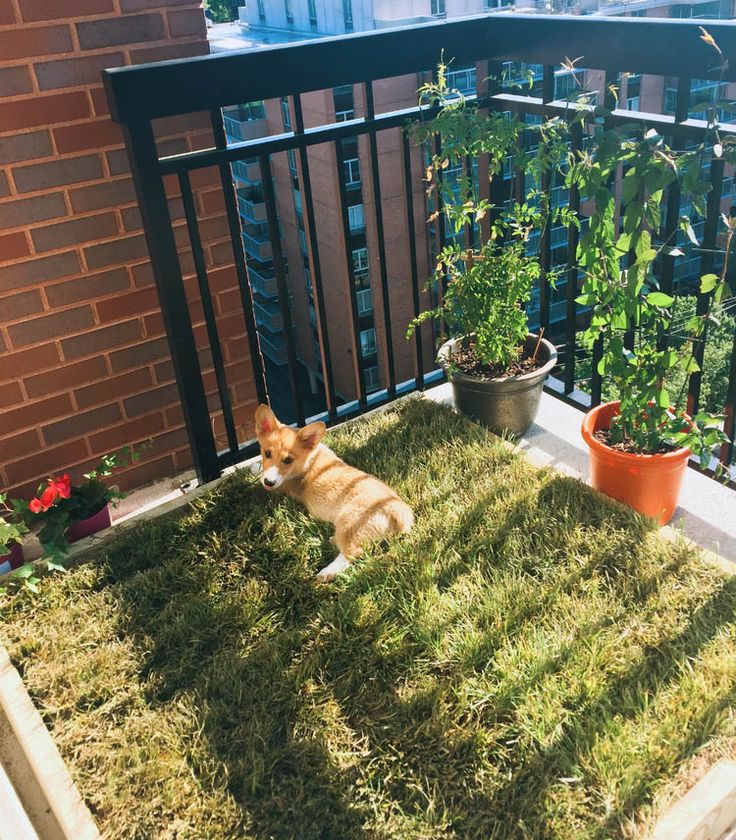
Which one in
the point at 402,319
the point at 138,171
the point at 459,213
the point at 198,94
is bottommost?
the point at 402,319

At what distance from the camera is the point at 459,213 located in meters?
2.33

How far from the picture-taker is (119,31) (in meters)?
2.25

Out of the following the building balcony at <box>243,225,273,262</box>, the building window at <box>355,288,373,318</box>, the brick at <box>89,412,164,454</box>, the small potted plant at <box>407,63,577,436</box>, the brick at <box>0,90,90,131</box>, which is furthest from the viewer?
the building balcony at <box>243,225,273,262</box>

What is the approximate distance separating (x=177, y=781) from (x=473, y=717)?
59 cm

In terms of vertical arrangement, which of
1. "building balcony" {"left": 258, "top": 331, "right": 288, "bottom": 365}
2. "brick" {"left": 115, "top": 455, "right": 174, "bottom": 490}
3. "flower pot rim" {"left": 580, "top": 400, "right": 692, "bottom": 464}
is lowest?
"building balcony" {"left": 258, "top": 331, "right": 288, "bottom": 365}

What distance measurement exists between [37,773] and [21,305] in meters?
1.38

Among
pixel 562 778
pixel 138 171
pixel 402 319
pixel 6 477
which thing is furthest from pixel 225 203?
pixel 402 319

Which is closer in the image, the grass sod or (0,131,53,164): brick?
the grass sod

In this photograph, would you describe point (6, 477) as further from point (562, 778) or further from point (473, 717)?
point (562, 778)

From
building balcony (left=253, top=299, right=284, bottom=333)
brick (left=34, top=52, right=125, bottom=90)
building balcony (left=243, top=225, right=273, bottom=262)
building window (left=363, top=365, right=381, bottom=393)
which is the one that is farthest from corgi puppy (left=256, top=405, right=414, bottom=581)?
building window (left=363, top=365, right=381, bottom=393)

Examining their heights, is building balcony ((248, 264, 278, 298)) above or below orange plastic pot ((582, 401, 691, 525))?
below

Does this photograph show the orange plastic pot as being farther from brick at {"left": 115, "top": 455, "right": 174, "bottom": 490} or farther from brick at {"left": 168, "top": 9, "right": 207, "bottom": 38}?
brick at {"left": 168, "top": 9, "right": 207, "bottom": 38}

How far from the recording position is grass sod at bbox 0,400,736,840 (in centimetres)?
144

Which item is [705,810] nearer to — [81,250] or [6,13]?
[81,250]
